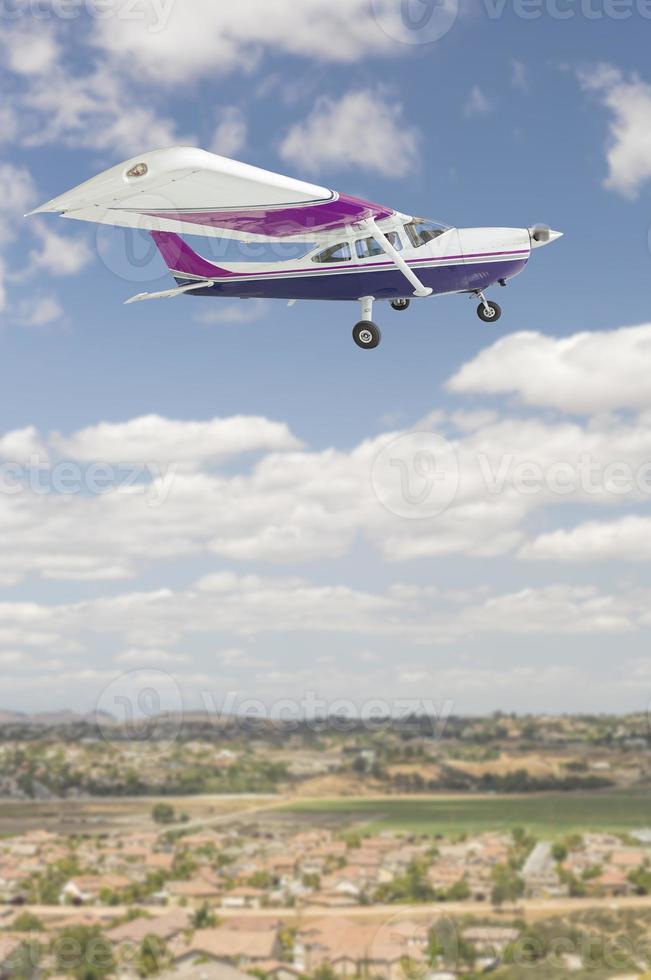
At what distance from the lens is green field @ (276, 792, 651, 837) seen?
14588 cm

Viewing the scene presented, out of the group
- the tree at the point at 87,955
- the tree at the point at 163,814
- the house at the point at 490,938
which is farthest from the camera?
the tree at the point at 163,814

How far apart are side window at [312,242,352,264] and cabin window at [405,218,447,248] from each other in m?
0.78

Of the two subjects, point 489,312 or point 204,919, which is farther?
point 204,919

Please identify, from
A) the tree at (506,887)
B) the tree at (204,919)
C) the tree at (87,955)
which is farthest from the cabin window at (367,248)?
the tree at (506,887)

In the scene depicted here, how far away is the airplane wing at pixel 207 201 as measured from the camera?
9.65 meters

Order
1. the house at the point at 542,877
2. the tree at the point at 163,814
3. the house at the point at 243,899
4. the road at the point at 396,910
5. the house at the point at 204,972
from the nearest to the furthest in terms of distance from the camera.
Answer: the house at the point at 204,972 < the road at the point at 396,910 < the house at the point at 243,899 < the house at the point at 542,877 < the tree at the point at 163,814

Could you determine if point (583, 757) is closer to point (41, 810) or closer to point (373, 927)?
point (373, 927)

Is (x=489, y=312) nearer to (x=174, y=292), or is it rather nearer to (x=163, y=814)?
(x=174, y=292)

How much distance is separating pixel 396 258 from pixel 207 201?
2.23m

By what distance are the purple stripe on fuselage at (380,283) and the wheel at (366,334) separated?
35cm

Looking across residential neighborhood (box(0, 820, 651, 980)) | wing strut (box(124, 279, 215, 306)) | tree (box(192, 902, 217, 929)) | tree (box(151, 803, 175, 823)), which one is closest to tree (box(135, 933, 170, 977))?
residential neighborhood (box(0, 820, 651, 980))

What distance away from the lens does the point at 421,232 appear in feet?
40.4

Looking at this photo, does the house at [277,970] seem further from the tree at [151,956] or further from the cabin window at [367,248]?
the cabin window at [367,248]

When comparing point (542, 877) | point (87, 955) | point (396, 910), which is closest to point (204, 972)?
point (87, 955)
